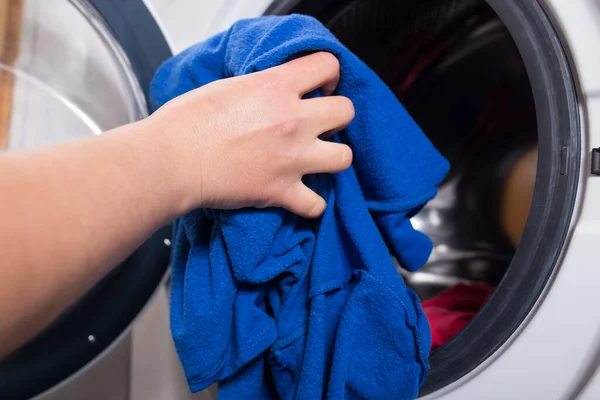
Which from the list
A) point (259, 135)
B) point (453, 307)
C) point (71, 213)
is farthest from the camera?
point (453, 307)

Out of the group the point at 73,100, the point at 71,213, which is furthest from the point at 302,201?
the point at 73,100

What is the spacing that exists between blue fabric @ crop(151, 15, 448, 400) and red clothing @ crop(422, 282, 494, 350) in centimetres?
16

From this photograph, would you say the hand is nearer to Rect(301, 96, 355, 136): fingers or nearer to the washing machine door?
Rect(301, 96, 355, 136): fingers

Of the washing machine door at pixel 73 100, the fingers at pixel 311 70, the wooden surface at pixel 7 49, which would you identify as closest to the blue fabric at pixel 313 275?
the fingers at pixel 311 70

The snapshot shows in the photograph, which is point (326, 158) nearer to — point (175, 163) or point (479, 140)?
point (175, 163)

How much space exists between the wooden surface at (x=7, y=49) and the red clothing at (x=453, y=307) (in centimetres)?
63

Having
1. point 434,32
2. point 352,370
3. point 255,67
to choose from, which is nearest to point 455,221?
point 434,32

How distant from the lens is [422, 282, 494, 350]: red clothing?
0.62 metres

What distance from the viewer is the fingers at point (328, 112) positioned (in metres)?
0.40

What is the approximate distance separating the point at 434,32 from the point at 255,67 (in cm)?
44

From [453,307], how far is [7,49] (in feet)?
2.42

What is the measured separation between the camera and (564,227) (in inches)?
17.9

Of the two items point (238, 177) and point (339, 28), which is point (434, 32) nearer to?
point (339, 28)

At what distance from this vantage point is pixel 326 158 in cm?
41
